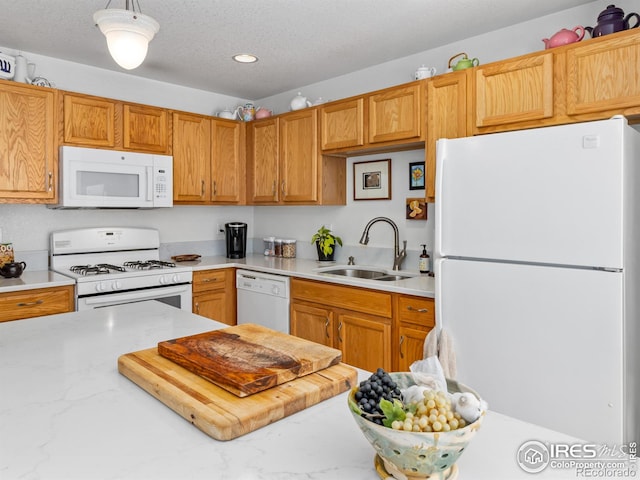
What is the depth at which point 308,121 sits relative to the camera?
3.54m

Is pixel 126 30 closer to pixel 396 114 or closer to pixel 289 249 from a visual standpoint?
pixel 396 114

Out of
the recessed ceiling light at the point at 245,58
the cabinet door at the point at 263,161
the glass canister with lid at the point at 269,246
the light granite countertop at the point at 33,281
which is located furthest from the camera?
the glass canister with lid at the point at 269,246

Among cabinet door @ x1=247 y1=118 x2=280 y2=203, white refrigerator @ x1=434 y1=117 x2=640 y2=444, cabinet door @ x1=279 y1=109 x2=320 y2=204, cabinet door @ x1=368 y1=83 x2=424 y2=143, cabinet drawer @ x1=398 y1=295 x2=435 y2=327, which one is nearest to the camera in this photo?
white refrigerator @ x1=434 y1=117 x2=640 y2=444

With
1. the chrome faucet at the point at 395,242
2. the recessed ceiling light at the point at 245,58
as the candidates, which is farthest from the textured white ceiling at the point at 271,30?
the chrome faucet at the point at 395,242

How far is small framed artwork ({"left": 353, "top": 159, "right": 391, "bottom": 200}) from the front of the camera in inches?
133

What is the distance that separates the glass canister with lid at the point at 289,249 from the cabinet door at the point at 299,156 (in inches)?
19.0

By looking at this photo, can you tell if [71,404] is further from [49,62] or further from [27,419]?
[49,62]

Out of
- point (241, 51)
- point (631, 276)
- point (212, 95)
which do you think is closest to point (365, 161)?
point (241, 51)

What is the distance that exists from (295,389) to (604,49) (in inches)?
83.2

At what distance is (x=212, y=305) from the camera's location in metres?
3.64

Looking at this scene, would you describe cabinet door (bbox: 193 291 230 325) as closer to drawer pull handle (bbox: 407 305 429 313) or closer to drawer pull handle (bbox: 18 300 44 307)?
drawer pull handle (bbox: 18 300 44 307)

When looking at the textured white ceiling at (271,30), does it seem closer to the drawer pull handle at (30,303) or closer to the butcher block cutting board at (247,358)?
the drawer pull handle at (30,303)

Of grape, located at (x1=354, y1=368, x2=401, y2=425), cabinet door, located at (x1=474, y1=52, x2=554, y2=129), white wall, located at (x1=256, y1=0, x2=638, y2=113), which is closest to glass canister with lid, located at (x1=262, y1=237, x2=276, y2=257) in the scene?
white wall, located at (x1=256, y1=0, x2=638, y2=113)

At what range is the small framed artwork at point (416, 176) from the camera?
10.2 feet
